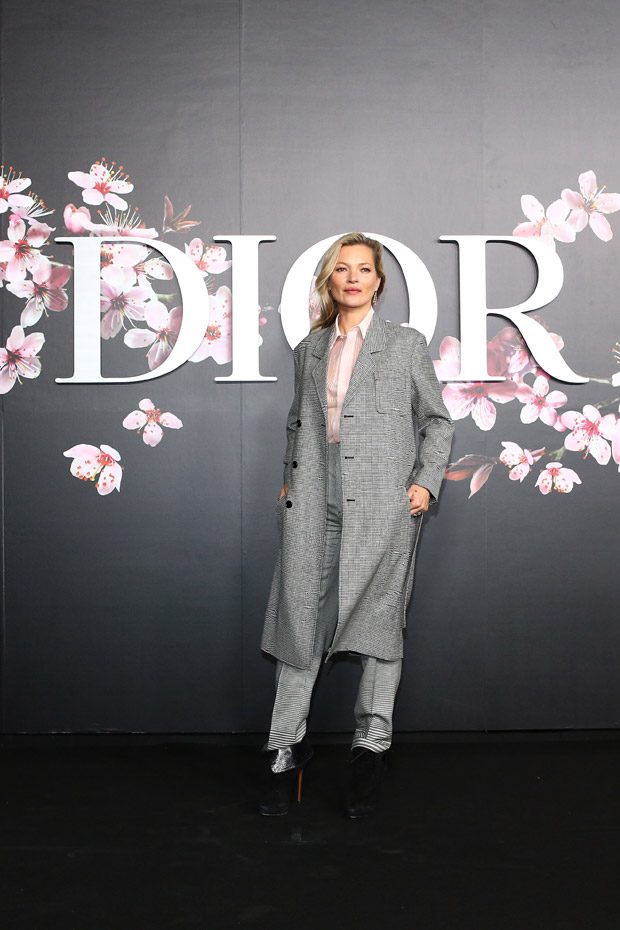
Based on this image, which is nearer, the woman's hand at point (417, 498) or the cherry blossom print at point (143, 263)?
the woman's hand at point (417, 498)

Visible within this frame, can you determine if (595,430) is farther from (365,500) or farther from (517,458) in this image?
(365,500)

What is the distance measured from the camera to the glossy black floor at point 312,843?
5.61 feet

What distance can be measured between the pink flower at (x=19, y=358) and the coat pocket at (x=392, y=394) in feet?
4.05

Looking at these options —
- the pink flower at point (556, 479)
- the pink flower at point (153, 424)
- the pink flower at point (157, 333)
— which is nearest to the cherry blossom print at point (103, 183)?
the pink flower at point (157, 333)

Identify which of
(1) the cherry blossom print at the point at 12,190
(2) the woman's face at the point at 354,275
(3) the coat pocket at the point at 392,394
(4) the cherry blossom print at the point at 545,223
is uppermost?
(1) the cherry blossom print at the point at 12,190

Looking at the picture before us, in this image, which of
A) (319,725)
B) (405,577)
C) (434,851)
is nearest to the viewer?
(434,851)

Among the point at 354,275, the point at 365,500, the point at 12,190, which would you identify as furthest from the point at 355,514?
the point at 12,190

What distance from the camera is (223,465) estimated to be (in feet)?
9.62

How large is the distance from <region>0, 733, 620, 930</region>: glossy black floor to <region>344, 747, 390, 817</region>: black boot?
42 mm

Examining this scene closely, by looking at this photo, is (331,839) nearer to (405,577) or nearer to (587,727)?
(405,577)

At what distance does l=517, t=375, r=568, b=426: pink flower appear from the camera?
2.93 meters

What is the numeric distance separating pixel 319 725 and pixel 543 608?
854 mm

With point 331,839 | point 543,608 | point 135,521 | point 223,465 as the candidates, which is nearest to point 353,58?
point 223,465

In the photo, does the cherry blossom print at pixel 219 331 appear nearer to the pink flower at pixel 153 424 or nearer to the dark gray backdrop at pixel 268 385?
the dark gray backdrop at pixel 268 385
